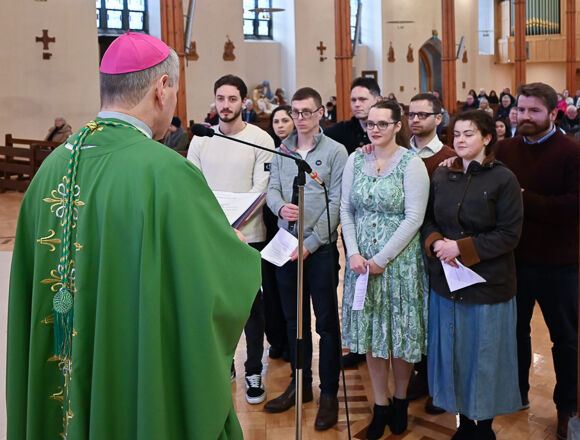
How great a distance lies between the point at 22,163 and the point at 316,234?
9156 millimetres

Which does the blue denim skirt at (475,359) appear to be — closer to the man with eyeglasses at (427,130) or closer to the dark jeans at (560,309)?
the dark jeans at (560,309)

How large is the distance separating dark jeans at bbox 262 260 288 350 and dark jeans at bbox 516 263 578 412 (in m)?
1.47

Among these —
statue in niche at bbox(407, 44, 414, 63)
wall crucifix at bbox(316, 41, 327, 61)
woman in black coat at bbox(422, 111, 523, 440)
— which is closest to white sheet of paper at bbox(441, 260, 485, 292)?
woman in black coat at bbox(422, 111, 523, 440)

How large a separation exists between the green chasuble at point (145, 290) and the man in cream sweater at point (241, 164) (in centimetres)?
188

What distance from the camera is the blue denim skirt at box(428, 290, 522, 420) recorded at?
9.69ft

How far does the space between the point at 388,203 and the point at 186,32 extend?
1308cm

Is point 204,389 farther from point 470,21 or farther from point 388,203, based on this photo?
point 470,21

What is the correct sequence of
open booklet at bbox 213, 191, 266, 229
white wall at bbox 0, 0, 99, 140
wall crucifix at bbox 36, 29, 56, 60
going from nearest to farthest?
1. open booklet at bbox 213, 191, 266, 229
2. white wall at bbox 0, 0, 99, 140
3. wall crucifix at bbox 36, 29, 56, 60

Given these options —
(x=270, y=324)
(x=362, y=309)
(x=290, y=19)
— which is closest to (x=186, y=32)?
(x=290, y=19)

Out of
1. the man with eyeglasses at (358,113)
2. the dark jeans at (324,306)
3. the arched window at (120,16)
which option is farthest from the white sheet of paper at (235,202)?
the arched window at (120,16)

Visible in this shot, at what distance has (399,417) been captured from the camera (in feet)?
10.8

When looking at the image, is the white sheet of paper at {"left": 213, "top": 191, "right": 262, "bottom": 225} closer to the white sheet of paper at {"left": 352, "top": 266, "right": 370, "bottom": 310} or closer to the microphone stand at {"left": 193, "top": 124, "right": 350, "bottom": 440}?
the white sheet of paper at {"left": 352, "top": 266, "right": 370, "bottom": 310}

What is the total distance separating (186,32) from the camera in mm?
15242

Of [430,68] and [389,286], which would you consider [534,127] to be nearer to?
[389,286]
